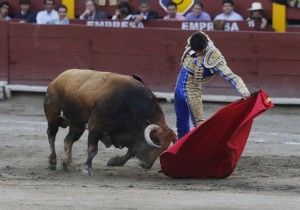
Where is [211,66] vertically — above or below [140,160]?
above

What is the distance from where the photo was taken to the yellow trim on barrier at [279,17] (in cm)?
1430

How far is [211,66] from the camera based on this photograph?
8641 millimetres

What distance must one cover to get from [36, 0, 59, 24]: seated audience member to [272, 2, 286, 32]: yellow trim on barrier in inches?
121

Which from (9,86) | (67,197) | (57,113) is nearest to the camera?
(67,197)

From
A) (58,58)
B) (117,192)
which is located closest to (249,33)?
(58,58)

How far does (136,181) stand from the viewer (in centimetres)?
827

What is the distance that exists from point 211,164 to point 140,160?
598 mm

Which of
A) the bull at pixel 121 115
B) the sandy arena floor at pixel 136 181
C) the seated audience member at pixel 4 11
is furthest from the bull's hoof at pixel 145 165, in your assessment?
the seated audience member at pixel 4 11

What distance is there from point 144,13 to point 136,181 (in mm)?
6356

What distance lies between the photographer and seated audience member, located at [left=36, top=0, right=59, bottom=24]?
47.6 feet

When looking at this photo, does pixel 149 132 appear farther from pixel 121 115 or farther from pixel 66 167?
pixel 66 167

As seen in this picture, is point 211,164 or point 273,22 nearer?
point 211,164

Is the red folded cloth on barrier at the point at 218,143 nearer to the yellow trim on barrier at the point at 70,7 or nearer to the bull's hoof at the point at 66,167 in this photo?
the bull's hoof at the point at 66,167

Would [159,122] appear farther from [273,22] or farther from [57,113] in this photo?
[273,22]
